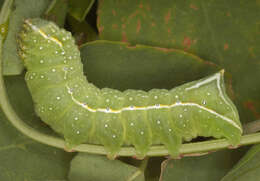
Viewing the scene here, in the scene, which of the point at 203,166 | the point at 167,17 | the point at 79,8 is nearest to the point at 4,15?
the point at 79,8

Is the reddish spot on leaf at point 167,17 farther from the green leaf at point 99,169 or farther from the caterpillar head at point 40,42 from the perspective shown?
the green leaf at point 99,169

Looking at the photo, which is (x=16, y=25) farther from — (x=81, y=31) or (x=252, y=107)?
(x=252, y=107)

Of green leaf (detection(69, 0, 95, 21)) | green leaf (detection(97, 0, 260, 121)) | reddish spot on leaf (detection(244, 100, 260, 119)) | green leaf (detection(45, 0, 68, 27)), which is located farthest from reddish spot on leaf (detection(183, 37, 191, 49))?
green leaf (detection(45, 0, 68, 27))

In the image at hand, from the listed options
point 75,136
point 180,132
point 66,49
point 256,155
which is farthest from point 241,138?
point 66,49

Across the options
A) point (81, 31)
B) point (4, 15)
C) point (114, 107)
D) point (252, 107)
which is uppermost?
point (4, 15)

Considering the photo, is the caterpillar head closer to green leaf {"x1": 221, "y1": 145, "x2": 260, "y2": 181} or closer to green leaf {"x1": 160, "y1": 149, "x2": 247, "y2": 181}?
Result: green leaf {"x1": 160, "y1": 149, "x2": 247, "y2": 181}

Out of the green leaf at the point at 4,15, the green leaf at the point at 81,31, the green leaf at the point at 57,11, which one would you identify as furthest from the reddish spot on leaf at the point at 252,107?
the green leaf at the point at 4,15
